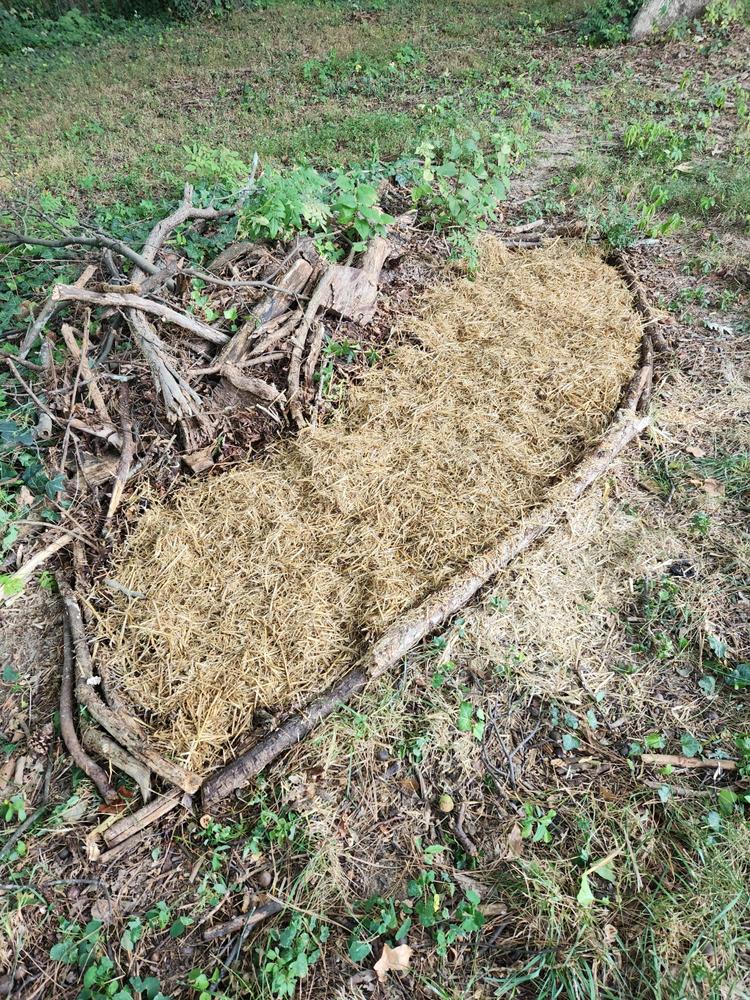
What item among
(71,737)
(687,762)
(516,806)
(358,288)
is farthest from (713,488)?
(71,737)

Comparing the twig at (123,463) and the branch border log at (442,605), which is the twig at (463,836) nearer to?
the branch border log at (442,605)

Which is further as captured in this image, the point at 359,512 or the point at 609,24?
the point at 609,24

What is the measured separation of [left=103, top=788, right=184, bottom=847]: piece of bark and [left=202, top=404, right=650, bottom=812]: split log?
122 mm

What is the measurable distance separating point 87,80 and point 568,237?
7.87m

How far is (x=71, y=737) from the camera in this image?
2.44 m

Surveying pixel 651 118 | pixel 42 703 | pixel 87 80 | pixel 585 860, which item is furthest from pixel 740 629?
pixel 87 80

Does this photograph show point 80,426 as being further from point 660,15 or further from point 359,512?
point 660,15

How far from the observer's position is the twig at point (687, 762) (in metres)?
2.39

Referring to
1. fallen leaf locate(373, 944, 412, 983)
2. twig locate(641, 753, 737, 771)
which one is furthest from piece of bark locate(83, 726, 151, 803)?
twig locate(641, 753, 737, 771)

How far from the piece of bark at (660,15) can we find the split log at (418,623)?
7.71 metres

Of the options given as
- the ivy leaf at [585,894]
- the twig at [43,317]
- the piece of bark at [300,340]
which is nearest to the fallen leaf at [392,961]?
the ivy leaf at [585,894]

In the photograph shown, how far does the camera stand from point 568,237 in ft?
16.4

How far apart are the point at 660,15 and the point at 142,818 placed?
34.9 ft

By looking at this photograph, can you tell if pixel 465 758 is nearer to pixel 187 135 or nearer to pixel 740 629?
pixel 740 629
